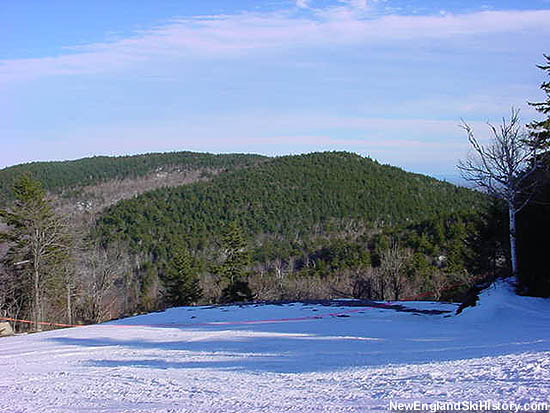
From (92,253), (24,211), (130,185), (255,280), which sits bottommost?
(255,280)

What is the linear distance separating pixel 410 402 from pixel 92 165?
149 m

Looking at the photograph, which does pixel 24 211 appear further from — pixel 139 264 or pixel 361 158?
pixel 361 158

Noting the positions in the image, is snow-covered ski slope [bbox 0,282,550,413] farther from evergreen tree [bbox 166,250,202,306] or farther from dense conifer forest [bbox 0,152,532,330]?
evergreen tree [bbox 166,250,202,306]

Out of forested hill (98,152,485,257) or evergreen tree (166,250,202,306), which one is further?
forested hill (98,152,485,257)

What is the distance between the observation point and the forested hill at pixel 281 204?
3494 inches

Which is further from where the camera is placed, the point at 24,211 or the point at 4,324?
the point at 24,211

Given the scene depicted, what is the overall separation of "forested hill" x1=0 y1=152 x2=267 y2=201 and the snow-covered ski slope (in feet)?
358

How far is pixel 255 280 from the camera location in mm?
49750

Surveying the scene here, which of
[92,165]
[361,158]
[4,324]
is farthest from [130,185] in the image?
[4,324]

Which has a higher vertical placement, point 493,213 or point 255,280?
point 493,213

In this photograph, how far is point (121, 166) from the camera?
14462 centimetres

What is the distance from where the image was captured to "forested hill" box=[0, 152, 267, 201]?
122750mm

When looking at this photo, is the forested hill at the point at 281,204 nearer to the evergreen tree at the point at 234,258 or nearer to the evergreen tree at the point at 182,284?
the evergreen tree at the point at 182,284

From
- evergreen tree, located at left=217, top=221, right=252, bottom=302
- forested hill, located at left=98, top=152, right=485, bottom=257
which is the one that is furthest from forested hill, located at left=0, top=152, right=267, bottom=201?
evergreen tree, located at left=217, top=221, right=252, bottom=302
